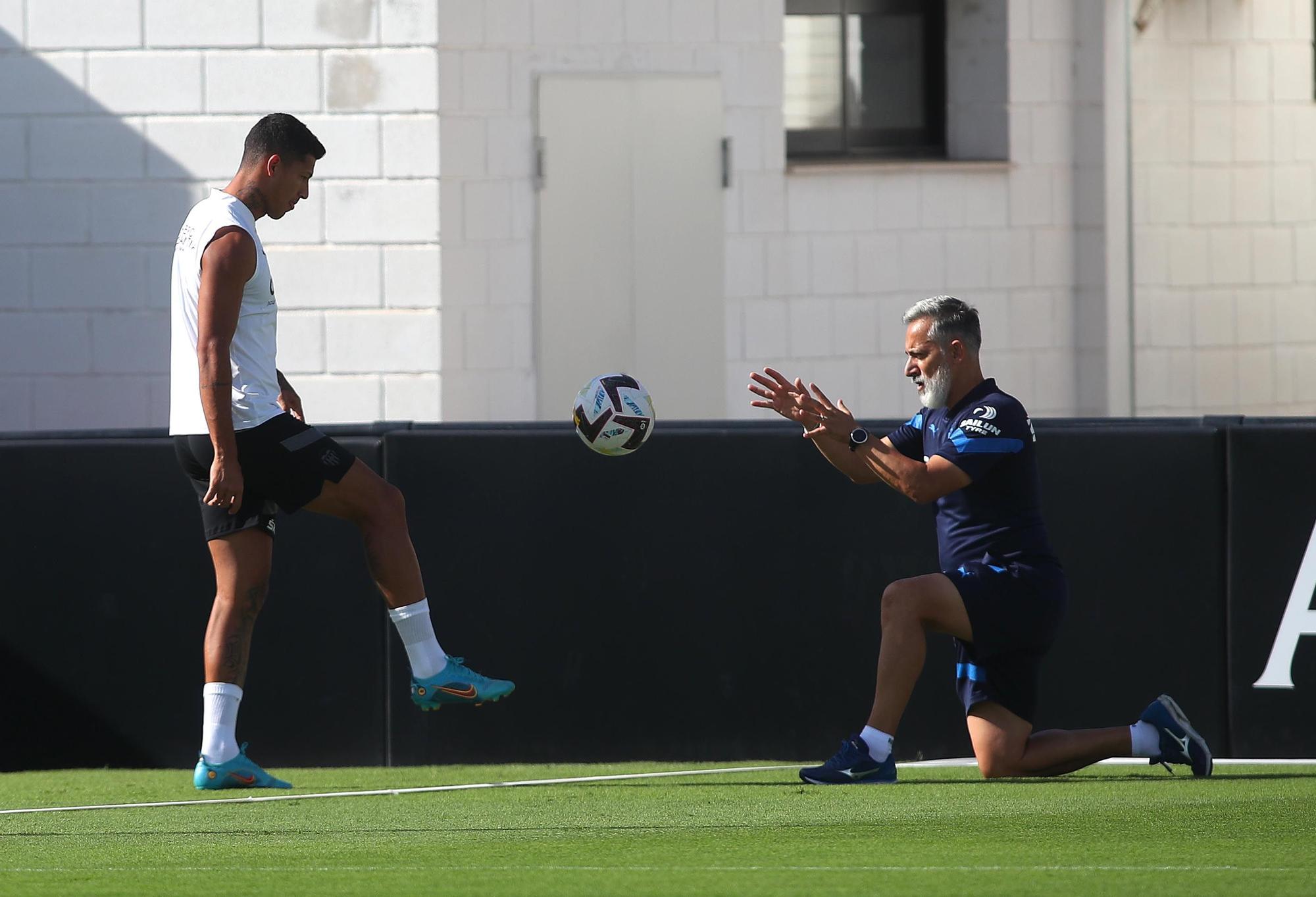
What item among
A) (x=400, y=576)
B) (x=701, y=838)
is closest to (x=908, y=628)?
(x=701, y=838)

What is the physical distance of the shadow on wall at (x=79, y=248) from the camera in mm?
10703

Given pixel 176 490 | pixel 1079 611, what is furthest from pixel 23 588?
pixel 1079 611

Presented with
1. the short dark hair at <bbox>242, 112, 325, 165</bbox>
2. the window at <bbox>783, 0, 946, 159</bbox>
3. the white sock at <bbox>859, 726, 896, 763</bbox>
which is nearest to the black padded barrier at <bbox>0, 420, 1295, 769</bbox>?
the white sock at <bbox>859, 726, 896, 763</bbox>

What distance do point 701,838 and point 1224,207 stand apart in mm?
8743

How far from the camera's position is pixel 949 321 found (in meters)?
5.87

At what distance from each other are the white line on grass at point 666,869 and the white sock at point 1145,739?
5.13 ft

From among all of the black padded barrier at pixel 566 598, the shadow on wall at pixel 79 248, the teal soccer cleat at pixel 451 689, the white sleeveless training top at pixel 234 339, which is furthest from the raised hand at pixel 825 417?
the shadow on wall at pixel 79 248

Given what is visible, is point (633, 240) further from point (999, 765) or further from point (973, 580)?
point (999, 765)

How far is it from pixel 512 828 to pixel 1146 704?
2762 mm

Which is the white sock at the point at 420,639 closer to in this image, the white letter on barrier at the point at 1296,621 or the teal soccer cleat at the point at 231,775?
the teal soccer cleat at the point at 231,775

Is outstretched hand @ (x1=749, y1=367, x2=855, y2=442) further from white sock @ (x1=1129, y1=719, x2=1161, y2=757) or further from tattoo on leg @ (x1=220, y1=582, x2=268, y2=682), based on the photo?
tattoo on leg @ (x1=220, y1=582, x2=268, y2=682)

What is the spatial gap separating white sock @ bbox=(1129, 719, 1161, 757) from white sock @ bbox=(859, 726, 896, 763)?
0.76 metres

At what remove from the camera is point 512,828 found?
507 cm

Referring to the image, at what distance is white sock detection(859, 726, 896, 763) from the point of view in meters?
5.75
